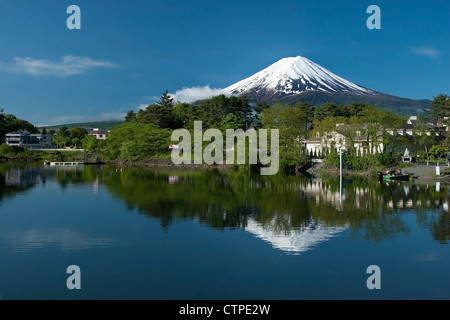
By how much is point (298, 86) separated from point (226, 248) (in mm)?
126664

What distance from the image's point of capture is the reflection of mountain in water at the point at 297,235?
8609 millimetres

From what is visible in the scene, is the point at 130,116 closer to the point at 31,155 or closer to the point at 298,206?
the point at 31,155

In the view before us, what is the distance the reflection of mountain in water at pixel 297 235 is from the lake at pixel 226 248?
0.08 feet

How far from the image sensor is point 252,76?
441 feet

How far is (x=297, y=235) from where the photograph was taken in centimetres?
956

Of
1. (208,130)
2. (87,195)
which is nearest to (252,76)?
(208,130)

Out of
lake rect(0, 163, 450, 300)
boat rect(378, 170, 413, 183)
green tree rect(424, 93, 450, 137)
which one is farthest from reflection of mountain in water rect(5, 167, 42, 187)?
green tree rect(424, 93, 450, 137)

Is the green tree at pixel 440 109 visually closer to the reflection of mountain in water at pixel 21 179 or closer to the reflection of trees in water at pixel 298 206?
the reflection of trees in water at pixel 298 206

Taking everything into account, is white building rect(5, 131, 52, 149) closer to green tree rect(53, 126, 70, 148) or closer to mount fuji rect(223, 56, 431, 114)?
green tree rect(53, 126, 70, 148)

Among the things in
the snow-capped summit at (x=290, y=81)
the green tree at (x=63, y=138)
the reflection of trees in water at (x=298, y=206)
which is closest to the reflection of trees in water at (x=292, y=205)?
Result: the reflection of trees in water at (x=298, y=206)
